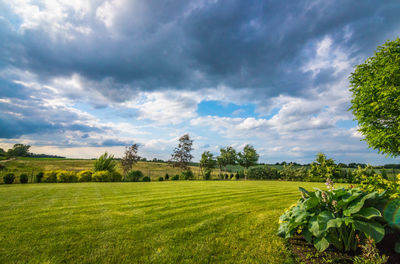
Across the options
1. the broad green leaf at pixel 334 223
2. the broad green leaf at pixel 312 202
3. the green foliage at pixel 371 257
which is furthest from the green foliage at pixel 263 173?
the broad green leaf at pixel 334 223

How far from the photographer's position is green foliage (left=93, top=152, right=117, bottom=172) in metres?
25.1

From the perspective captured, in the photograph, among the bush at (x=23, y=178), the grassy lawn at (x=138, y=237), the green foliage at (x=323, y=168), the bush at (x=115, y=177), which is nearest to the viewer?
the grassy lawn at (x=138, y=237)

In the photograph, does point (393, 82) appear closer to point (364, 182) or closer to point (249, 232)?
point (364, 182)

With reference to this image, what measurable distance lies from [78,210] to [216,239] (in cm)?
489

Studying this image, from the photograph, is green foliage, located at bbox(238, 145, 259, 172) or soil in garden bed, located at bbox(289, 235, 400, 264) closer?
soil in garden bed, located at bbox(289, 235, 400, 264)

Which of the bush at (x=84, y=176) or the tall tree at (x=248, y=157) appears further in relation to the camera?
the tall tree at (x=248, y=157)

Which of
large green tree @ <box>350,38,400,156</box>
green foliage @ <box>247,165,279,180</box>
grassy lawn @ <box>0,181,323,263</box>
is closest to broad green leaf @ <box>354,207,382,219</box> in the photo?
grassy lawn @ <box>0,181,323,263</box>

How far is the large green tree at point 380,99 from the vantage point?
8.45 meters

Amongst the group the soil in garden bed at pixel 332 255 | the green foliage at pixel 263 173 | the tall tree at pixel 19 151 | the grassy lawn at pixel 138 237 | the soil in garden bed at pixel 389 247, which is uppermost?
the tall tree at pixel 19 151

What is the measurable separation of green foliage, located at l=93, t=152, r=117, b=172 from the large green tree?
2745cm

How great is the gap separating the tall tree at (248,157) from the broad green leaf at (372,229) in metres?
36.2

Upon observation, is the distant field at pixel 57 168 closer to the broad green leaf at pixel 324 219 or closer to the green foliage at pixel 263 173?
the green foliage at pixel 263 173

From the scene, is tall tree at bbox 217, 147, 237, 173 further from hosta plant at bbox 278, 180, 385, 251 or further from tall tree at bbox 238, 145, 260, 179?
hosta plant at bbox 278, 180, 385, 251

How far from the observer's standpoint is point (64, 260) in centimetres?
282
